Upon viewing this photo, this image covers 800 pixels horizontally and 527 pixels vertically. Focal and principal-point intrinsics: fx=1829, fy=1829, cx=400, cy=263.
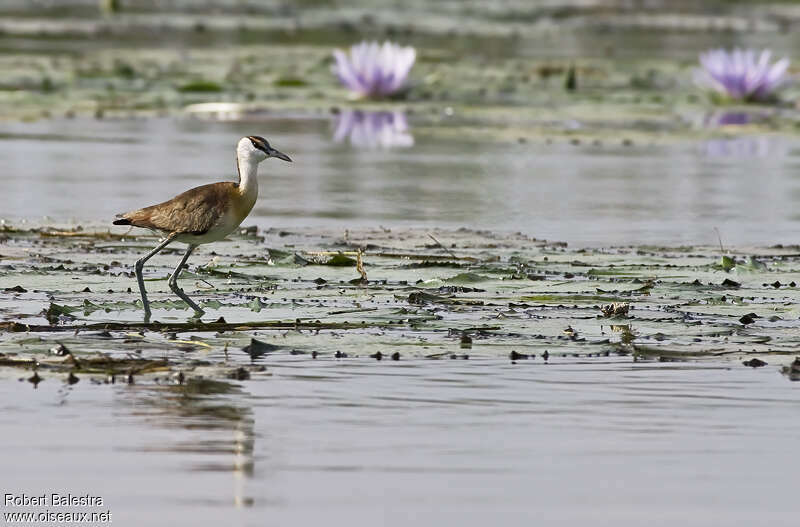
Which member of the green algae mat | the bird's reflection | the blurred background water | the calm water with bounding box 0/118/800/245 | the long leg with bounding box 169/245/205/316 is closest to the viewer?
the blurred background water

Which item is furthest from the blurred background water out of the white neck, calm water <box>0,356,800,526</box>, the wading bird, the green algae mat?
the white neck

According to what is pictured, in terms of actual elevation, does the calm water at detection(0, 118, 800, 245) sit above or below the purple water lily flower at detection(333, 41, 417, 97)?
below

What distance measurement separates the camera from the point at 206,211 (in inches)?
299

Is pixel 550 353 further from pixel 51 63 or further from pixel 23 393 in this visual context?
pixel 51 63

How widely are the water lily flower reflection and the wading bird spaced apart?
26.8ft

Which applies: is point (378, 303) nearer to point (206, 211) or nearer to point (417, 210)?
point (206, 211)

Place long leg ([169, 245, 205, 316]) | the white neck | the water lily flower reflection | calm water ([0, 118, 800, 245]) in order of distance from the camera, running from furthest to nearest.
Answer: the water lily flower reflection → calm water ([0, 118, 800, 245]) → the white neck → long leg ([169, 245, 205, 316])

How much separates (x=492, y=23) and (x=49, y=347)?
26343mm

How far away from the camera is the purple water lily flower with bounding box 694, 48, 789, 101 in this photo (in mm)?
18094

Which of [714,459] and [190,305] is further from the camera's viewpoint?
[190,305]

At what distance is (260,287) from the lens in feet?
25.6

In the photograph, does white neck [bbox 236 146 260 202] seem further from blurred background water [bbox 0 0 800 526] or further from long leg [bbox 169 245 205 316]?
blurred background water [bbox 0 0 800 526]

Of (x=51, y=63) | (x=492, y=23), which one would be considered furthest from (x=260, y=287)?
(x=492, y=23)

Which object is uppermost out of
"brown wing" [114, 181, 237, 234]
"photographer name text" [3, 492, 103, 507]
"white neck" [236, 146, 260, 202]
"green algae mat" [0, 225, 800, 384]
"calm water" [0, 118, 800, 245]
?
"calm water" [0, 118, 800, 245]
